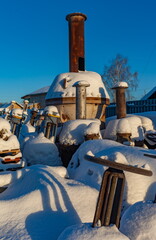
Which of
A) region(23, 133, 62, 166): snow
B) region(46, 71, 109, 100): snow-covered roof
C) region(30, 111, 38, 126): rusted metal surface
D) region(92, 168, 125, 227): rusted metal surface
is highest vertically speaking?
region(46, 71, 109, 100): snow-covered roof

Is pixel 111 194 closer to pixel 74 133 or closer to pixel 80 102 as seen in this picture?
pixel 74 133

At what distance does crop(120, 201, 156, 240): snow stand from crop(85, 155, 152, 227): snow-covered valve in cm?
12

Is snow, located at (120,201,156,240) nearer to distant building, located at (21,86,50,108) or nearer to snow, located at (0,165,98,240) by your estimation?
snow, located at (0,165,98,240)

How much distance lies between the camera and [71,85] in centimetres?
962

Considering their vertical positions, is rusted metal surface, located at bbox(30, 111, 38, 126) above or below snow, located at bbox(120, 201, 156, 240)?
above

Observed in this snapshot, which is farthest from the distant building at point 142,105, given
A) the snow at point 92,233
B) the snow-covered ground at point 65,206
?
the snow at point 92,233

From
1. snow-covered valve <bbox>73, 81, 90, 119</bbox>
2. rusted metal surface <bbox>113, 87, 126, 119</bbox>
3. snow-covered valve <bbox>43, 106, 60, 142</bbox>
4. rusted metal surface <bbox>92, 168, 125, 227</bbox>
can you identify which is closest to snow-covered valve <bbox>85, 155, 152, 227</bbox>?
rusted metal surface <bbox>92, 168, 125, 227</bbox>

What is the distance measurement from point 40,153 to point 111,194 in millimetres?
4758

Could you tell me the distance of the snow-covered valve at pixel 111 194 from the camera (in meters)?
1.64

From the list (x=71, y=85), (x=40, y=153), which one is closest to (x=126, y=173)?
(x=40, y=153)

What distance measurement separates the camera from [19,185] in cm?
279

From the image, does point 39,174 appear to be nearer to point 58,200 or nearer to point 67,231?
point 58,200

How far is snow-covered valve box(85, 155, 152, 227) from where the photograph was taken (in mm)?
1641

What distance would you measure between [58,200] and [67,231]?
663 mm
